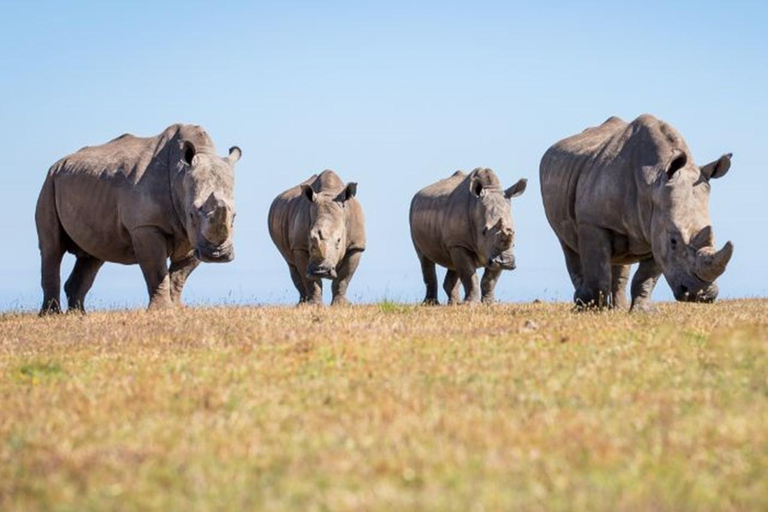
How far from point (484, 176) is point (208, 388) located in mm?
15515

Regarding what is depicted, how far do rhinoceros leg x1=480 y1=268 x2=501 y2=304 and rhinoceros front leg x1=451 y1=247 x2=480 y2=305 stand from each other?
15cm

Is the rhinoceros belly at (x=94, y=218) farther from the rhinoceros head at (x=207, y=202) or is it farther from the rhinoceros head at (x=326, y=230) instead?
the rhinoceros head at (x=326, y=230)

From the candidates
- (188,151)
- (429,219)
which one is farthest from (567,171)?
(429,219)

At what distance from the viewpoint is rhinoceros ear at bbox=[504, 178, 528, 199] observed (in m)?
22.7

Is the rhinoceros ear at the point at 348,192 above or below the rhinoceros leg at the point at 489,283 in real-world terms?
above

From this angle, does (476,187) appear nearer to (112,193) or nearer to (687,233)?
(112,193)

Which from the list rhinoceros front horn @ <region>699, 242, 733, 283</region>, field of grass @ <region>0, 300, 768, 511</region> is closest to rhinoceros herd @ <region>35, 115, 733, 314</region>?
rhinoceros front horn @ <region>699, 242, 733, 283</region>

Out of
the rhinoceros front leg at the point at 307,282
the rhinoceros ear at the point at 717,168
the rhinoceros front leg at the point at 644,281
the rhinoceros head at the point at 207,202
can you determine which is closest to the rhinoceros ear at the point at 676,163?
the rhinoceros ear at the point at 717,168

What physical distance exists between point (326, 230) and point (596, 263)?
7265 millimetres

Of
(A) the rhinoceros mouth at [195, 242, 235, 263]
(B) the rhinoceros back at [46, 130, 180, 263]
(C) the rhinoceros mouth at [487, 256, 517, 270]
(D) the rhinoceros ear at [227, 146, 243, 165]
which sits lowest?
(A) the rhinoceros mouth at [195, 242, 235, 263]

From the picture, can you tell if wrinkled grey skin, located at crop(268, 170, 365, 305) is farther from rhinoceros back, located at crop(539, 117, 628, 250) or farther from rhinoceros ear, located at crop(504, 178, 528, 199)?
rhinoceros back, located at crop(539, 117, 628, 250)

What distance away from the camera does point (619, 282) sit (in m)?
17.5

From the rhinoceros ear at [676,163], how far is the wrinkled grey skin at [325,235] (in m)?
8.48

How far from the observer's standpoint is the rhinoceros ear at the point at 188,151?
17422 millimetres
